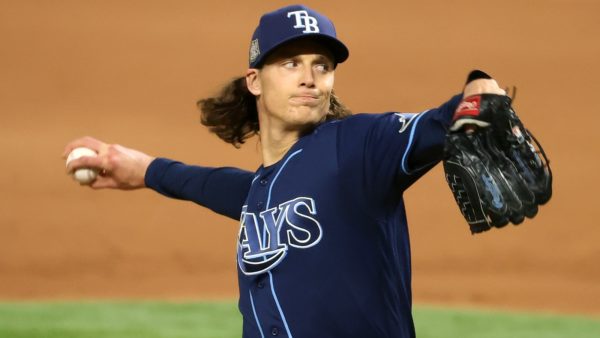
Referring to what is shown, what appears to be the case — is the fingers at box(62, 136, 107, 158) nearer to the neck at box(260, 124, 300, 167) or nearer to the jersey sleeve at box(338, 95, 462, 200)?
the neck at box(260, 124, 300, 167)

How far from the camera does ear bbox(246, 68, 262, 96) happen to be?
3.70m

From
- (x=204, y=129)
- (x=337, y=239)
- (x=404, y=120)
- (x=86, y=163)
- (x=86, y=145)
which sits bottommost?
(x=337, y=239)

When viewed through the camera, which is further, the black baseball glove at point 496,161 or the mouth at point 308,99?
the mouth at point 308,99

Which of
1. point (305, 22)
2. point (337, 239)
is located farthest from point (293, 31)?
point (337, 239)

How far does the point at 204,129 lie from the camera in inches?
419

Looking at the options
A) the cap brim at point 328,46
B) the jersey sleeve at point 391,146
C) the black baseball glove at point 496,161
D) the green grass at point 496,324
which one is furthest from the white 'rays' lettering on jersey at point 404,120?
the green grass at point 496,324

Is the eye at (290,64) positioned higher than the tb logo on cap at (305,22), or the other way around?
the tb logo on cap at (305,22)

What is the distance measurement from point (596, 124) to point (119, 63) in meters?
5.44

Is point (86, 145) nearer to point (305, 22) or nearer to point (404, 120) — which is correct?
point (305, 22)

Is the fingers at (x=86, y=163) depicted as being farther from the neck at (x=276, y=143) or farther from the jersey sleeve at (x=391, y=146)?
the jersey sleeve at (x=391, y=146)

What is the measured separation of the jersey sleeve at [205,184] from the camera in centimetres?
395

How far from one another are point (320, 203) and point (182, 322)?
3.63m

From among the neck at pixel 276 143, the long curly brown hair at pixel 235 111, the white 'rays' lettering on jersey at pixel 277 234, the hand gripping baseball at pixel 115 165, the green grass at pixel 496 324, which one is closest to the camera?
the white 'rays' lettering on jersey at pixel 277 234

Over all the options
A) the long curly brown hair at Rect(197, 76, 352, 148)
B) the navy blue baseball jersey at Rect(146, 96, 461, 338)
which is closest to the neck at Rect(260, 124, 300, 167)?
the navy blue baseball jersey at Rect(146, 96, 461, 338)
